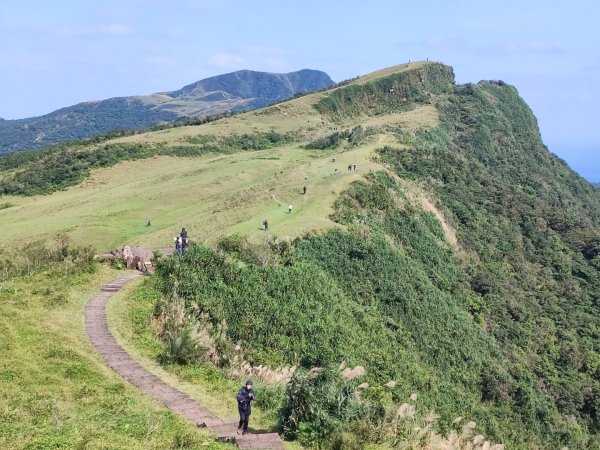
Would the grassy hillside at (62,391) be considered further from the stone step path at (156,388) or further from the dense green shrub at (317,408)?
the dense green shrub at (317,408)

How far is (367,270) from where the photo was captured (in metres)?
38.1

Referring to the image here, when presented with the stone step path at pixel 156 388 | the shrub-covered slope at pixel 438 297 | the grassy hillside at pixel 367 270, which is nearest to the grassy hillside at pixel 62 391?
the stone step path at pixel 156 388

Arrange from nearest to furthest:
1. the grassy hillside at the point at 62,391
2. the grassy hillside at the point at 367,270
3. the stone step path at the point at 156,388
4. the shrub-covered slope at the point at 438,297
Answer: the grassy hillside at the point at 62,391 → the stone step path at the point at 156,388 → the grassy hillside at the point at 367,270 → the shrub-covered slope at the point at 438,297

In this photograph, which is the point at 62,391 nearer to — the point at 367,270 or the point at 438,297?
the point at 367,270

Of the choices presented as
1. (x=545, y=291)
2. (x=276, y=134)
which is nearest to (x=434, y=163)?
(x=545, y=291)

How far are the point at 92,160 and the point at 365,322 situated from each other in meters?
59.4

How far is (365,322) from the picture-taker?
31.8m

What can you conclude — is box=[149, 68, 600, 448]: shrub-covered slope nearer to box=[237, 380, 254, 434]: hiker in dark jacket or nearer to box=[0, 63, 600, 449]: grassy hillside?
box=[0, 63, 600, 449]: grassy hillside

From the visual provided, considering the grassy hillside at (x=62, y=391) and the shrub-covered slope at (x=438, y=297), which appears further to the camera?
the shrub-covered slope at (x=438, y=297)

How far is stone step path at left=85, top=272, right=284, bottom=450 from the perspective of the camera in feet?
43.9

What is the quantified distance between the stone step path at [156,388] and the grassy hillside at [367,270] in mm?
1208

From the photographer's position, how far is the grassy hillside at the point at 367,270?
23172mm

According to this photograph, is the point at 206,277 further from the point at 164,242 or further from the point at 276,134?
the point at 276,134

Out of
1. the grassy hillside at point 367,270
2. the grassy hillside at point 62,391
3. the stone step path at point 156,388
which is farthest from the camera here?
the grassy hillside at point 367,270
